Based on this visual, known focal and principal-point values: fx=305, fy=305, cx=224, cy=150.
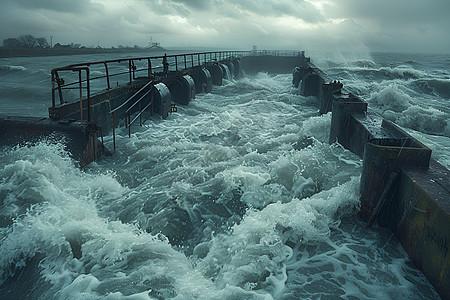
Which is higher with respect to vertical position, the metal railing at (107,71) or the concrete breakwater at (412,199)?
the metal railing at (107,71)

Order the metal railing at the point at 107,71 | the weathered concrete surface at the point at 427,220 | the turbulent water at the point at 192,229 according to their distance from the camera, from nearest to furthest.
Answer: the weathered concrete surface at the point at 427,220 → the turbulent water at the point at 192,229 → the metal railing at the point at 107,71

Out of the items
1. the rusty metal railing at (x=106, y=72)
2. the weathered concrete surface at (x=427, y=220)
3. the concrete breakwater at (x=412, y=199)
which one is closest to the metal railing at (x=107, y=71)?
the rusty metal railing at (x=106, y=72)

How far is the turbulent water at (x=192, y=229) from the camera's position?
4.27 m

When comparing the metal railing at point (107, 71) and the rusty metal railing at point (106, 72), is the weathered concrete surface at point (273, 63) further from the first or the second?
the metal railing at point (107, 71)

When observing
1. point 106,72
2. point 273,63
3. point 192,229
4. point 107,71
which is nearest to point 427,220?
point 192,229

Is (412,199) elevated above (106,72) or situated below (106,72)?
below

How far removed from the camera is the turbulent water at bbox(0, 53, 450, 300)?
4.27 metres

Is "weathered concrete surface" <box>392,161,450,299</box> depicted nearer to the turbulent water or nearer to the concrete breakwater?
the concrete breakwater

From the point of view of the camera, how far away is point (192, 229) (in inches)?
225

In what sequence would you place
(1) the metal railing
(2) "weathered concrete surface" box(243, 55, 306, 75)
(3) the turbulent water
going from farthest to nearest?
1. (2) "weathered concrete surface" box(243, 55, 306, 75)
2. (1) the metal railing
3. (3) the turbulent water

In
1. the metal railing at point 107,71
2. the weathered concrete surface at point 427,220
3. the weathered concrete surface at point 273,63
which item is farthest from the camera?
the weathered concrete surface at point 273,63

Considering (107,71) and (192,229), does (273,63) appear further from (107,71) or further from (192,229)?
(192,229)

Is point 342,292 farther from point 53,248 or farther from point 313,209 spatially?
point 53,248

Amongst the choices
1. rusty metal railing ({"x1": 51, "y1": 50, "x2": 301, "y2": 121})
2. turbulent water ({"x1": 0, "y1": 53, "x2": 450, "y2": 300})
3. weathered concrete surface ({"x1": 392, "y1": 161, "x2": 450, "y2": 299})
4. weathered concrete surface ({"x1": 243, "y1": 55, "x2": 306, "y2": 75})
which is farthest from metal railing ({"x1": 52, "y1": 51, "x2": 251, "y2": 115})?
weathered concrete surface ({"x1": 392, "y1": 161, "x2": 450, "y2": 299})
